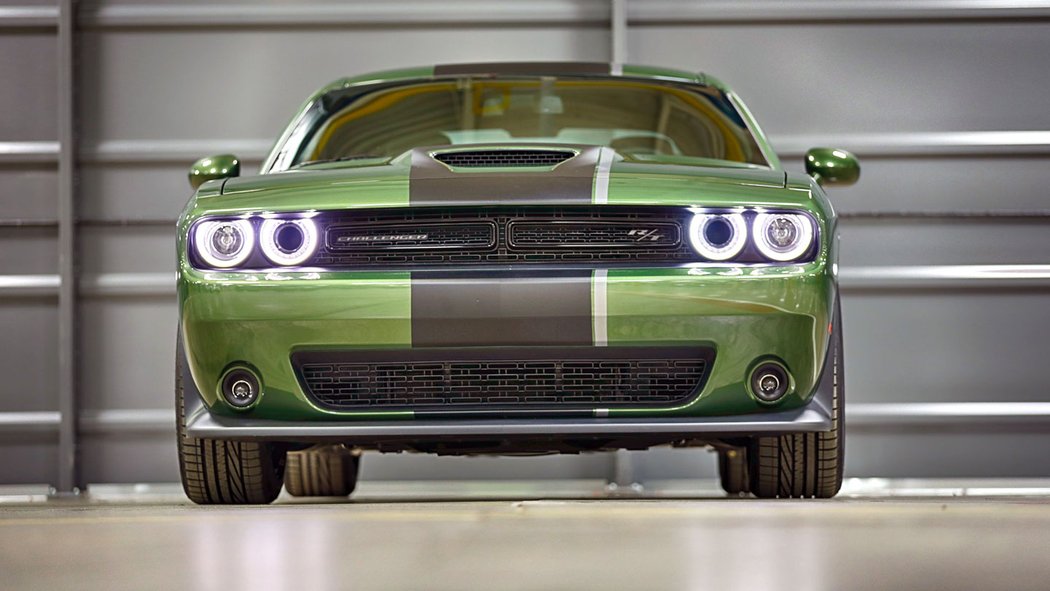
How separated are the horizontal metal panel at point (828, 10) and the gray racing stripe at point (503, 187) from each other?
4.25 meters

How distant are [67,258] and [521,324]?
4.95 metres

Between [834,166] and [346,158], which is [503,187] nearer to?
[346,158]

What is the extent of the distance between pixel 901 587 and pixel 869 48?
242 inches

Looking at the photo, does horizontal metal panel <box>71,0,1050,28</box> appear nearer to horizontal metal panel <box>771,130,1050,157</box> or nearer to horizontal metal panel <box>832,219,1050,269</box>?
horizontal metal panel <box>771,130,1050,157</box>

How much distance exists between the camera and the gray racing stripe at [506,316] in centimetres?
305

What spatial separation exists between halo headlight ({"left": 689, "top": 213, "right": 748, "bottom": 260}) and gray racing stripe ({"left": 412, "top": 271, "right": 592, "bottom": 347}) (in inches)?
12.7

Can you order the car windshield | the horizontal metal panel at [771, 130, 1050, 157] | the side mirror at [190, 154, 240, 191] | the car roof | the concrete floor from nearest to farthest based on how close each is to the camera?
1. the concrete floor
2. the side mirror at [190, 154, 240, 191]
3. the car windshield
4. the car roof
5. the horizontal metal panel at [771, 130, 1050, 157]

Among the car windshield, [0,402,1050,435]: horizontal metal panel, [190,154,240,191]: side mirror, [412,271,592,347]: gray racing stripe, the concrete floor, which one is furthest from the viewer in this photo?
[0,402,1050,435]: horizontal metal panel

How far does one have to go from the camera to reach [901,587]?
1.63 meters

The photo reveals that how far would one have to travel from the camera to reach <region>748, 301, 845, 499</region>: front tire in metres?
3.44

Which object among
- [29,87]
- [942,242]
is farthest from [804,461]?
[29,87]

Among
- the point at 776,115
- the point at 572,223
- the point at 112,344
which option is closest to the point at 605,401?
the point at 572,223

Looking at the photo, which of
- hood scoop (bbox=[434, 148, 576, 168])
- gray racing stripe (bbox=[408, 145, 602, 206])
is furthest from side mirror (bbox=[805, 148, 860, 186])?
gray racing stripe (bbox=[408, 145, 602, 206])

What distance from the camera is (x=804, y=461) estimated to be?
3490 millimetres
